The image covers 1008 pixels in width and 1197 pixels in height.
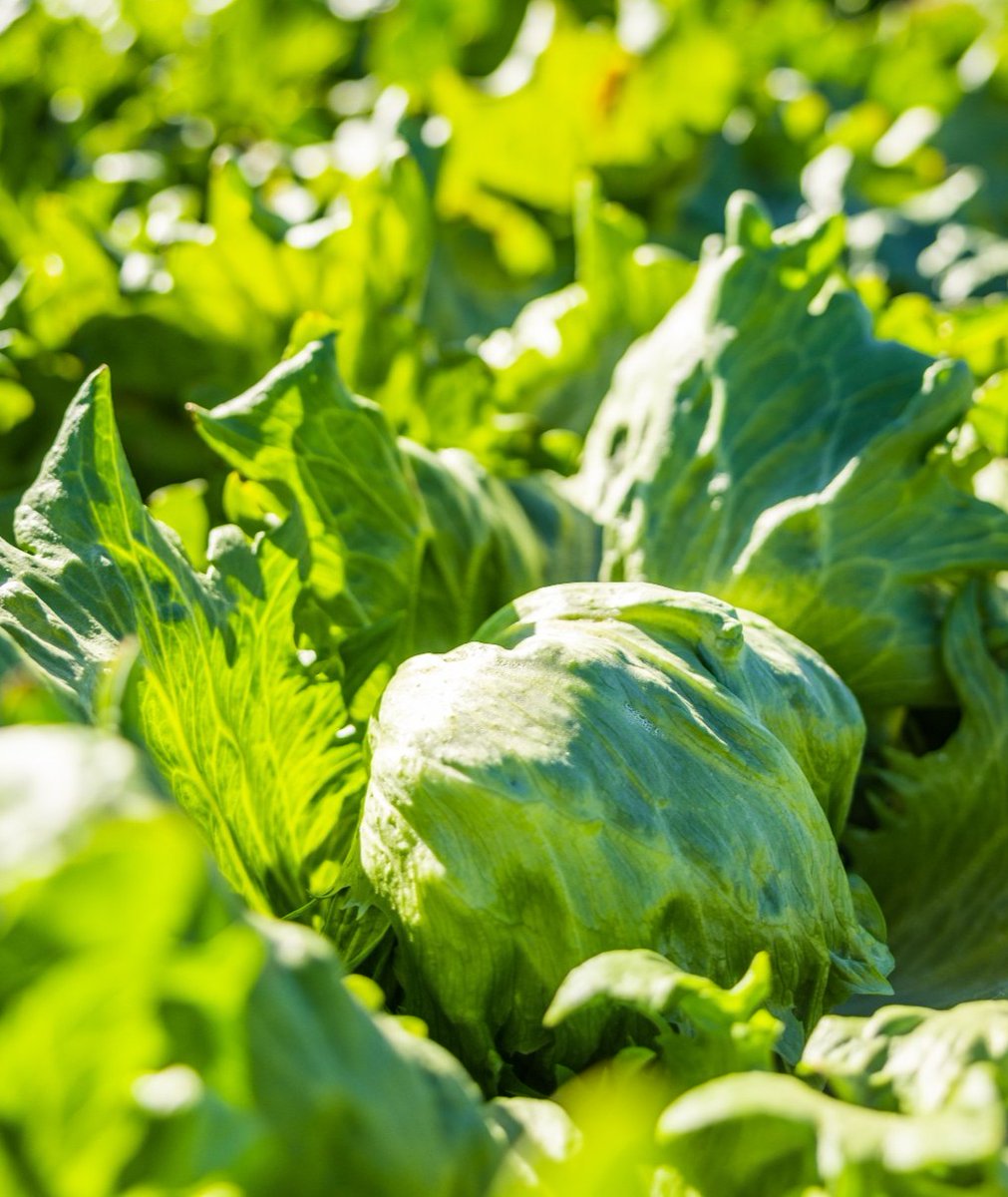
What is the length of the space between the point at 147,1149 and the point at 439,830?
44 cm

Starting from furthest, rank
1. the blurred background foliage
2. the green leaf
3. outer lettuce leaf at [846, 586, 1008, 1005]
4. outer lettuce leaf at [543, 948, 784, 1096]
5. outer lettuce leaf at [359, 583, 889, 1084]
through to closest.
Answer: the blurred background foliage, the green leaf, outer lettuce leaf at [846, 586, 1008, 1005], outer lettuce leaf at [359, 583, 889, 1084], outer lettuce leaf at [543, 948, 784, 1096]

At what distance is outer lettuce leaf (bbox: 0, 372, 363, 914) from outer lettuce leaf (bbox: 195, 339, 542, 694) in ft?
0.31

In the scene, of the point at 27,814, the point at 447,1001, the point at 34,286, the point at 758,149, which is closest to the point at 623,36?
the point at 758,149

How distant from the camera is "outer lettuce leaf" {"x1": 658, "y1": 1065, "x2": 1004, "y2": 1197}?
2.43 ft

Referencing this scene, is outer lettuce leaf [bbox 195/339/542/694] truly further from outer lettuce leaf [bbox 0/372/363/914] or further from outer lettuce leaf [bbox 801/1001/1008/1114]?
outer lettuce leaf [bbox 801/1001/1008/1114]

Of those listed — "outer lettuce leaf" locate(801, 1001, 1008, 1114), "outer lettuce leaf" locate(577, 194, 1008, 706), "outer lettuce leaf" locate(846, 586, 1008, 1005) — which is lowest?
Answer: "outer lettuce leaf" locate(846, 586, 1008, 1005)

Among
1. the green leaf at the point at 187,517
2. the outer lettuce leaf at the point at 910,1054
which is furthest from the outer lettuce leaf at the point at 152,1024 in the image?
the green leaf at the point at 187,517

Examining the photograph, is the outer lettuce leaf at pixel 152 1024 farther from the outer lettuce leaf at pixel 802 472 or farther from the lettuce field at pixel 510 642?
the outer lettuce leaf at pixel 802 472

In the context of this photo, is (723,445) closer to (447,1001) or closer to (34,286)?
(447,1001)

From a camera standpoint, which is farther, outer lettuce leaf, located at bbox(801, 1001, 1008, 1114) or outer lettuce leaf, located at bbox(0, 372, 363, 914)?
outer lettuce leaf, located at bbox(0, 372, 363, 914)

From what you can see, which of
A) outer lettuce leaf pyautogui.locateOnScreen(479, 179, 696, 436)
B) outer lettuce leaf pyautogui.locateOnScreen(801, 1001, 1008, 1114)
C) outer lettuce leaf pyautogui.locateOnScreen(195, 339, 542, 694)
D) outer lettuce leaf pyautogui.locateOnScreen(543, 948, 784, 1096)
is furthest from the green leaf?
outer lettuce leaf pyautogui.locateOnScreen(801, 1001, 1008, 1114)

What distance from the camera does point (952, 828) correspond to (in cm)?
152

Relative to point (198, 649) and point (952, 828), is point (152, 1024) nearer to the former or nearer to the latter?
point (198, 649)

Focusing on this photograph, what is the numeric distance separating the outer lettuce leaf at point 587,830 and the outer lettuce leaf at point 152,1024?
34 cm
